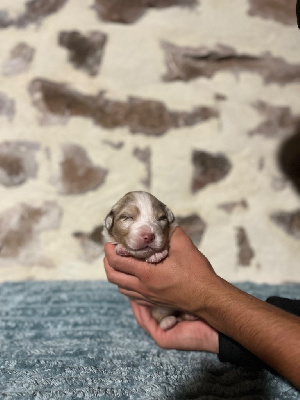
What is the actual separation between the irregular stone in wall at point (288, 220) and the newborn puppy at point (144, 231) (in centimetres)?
109

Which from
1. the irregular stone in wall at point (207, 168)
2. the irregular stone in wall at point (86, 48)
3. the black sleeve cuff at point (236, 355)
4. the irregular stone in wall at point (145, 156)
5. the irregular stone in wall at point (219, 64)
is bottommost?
the irregular stone in wall at point (207, 168)

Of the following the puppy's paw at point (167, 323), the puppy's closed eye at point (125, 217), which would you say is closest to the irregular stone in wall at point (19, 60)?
the puppy's closed eye at point (125, 217)

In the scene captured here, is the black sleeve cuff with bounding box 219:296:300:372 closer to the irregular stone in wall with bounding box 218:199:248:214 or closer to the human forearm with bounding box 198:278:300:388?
the human forearm with bounding box 198:278:300:388

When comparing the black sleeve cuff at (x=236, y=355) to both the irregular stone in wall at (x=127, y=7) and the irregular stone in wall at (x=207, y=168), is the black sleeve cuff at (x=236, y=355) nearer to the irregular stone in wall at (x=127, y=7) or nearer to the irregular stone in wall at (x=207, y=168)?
the irregular stone in wall at (x=207, y=168)

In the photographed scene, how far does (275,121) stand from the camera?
246 cm

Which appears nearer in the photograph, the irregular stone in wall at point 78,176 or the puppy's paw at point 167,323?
the puppy's paw at point 167,323

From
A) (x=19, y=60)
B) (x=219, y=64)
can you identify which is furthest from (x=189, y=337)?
(x=19, y=60)

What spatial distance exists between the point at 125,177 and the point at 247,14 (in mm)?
1200

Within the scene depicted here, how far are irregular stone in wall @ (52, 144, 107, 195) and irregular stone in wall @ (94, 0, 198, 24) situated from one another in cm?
83

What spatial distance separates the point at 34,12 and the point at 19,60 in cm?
28

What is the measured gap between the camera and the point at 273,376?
4.06 feet

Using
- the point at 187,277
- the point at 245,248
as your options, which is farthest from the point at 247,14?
the point at 187,277

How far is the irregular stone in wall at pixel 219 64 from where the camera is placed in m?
2.38

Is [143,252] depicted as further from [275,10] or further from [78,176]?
[275,10]
